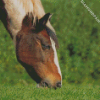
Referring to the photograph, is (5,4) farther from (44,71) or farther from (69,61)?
(69,61)

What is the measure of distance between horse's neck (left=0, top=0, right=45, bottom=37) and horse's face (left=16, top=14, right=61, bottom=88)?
0.10m

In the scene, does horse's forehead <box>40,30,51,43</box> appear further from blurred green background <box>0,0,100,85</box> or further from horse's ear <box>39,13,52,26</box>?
blurred green background <box>0,0,100,85</box>

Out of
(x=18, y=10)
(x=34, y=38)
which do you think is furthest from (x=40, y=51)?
(x=18, y=10)

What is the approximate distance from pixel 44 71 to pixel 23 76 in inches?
138

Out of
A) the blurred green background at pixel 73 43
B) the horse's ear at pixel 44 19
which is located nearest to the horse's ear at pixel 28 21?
Result: the horse's ear at pixel 44 19

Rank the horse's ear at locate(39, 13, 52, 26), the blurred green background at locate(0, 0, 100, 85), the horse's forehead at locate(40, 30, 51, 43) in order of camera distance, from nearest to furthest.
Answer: the horse's ear at locate(39, 13, 52, 26), the horse's forehead at locate(40, 30, 51, 43), the blurred green background at locate(0, 0, 100, 85)

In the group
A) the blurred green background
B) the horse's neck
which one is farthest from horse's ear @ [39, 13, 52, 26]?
the blurred green background

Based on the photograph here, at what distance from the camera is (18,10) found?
4.28 m

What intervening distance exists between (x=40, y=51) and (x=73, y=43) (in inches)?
143

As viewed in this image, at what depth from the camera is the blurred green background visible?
25.5 feet

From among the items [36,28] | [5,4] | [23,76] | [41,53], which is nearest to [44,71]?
[41,53]

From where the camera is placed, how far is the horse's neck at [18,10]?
427 cm

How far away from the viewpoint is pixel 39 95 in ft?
13.0

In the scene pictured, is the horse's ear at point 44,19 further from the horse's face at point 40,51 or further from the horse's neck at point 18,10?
the horse's neck at point 18,10
